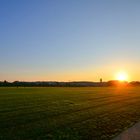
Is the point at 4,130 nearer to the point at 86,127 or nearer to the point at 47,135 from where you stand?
the point at 47,135

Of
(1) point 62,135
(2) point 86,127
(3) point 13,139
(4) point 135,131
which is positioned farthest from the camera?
(2) point 86,127

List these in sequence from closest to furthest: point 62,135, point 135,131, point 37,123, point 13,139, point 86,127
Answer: point 13,139 → point 62,135 → point 135,131 → point 86,127 → point 37,123


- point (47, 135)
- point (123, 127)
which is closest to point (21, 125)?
point (47, 135)

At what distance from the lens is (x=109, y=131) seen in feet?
55.8

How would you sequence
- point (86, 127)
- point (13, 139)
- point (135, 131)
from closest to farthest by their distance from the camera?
point (13, 139), point (135, 131), point (86, 127)

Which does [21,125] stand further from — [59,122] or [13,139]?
[13,139]

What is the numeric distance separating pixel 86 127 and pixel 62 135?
2.99 meters

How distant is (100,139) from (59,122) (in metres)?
5.67

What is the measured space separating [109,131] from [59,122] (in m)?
4.11

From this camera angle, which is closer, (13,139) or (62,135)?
(13,139)

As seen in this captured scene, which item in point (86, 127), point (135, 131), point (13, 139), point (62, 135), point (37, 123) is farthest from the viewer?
point (37, 123)

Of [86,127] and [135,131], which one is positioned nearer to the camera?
[135,131]

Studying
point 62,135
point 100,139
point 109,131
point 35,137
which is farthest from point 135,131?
point 35,137

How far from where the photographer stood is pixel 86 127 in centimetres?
1827
